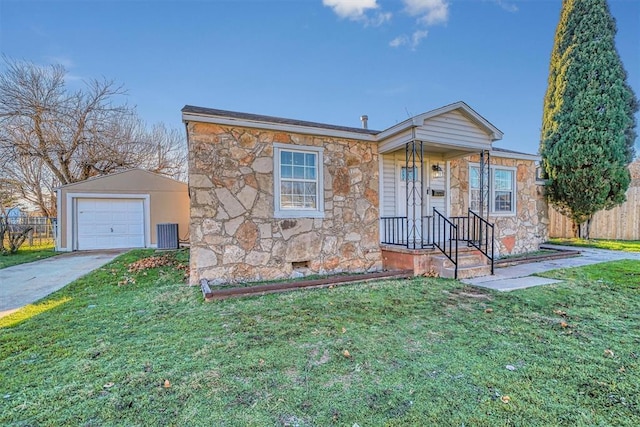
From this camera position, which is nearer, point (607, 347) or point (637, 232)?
point (607, 347)

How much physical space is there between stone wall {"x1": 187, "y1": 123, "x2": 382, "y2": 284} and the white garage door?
7486mm

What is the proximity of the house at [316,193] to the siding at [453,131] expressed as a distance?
20 millimetres

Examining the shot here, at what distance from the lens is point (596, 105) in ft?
33.1

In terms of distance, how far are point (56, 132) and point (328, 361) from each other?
627 inches

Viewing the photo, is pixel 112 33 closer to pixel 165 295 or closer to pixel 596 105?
pixel 165 295

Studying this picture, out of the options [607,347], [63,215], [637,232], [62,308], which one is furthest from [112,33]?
[637,232]

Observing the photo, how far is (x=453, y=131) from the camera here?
245 inches

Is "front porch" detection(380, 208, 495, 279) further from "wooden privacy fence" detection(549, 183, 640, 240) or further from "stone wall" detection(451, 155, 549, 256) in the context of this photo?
"wooden privacy fence" detection(549, 183, 640, 240)

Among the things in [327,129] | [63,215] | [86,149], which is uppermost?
[86,149]

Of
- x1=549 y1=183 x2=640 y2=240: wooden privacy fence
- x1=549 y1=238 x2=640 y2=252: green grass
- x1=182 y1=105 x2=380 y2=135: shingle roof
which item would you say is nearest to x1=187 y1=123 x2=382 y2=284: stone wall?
x1=182 y1=105 x2=380 y2=135: shingle roof

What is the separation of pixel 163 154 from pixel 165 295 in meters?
14.5

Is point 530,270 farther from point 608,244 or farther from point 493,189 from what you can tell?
point 608,244

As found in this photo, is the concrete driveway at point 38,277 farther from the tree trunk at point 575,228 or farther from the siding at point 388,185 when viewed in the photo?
the tree trunk at point 575,228

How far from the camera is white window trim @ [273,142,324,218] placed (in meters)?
5.70
